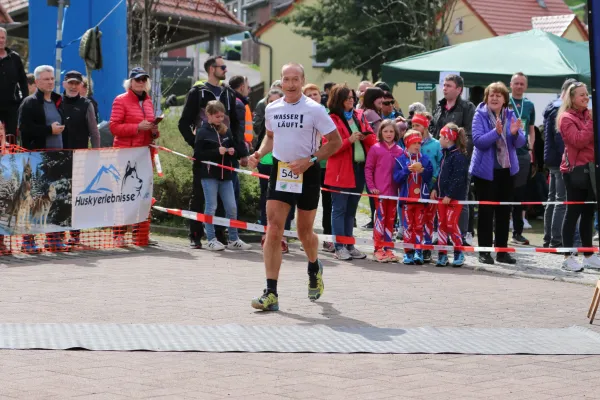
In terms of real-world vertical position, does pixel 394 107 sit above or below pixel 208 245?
above

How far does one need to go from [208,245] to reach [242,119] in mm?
1720

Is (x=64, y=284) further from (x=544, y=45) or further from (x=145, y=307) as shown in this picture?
(x=544, y=45)

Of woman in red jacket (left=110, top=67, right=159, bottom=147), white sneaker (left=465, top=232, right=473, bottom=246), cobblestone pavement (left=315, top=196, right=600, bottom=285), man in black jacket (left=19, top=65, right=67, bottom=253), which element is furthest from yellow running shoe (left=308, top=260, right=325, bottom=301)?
white sneaker (left=465, top=232, right=473, bottom=246)

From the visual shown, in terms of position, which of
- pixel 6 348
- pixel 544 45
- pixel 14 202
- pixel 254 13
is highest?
pixel 254 13

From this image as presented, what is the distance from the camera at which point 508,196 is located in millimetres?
13602

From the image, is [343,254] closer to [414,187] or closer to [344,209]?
[344,209]

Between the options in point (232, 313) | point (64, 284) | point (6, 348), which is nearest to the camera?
point (6, 348)

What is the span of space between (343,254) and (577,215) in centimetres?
273

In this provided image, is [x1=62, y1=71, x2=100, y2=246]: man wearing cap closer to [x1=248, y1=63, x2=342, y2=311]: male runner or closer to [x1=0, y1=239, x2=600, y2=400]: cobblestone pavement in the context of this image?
[x1=0, y1=239, x2=600, y2=400]: cobblestone pavement

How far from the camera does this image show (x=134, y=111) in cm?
1388

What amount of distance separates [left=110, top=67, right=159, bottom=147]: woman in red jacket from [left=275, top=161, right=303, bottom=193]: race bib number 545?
14.6 feet

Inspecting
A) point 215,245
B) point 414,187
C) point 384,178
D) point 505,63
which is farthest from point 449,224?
point 505,63

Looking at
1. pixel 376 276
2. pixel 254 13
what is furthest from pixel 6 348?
pixel 254 13

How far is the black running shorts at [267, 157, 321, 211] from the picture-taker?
384 inches
